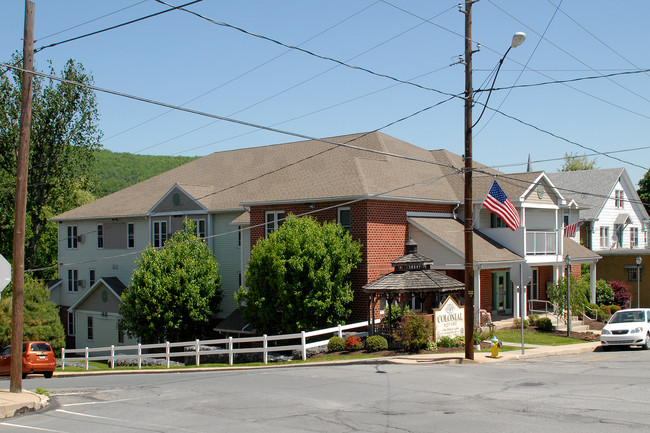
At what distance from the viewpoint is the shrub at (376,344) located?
76.7ft

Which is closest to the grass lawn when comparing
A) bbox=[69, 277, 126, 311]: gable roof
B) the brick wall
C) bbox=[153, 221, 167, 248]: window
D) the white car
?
the white car

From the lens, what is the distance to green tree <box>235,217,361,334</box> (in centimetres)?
2555

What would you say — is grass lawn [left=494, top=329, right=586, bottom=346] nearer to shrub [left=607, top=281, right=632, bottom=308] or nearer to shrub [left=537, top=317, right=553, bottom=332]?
shrub [left=537, top=317, right=553, bottom=332]

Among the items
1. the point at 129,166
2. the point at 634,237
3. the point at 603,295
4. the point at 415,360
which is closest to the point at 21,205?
the point at 415,360

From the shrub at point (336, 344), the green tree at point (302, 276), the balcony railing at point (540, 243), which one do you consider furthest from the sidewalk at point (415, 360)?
the balcony railing at point (540, 243)

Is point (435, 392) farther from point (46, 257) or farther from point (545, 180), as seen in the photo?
point (46, 257)

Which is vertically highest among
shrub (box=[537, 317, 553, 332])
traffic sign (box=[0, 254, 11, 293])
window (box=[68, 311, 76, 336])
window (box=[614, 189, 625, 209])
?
window (box=[614, 189, 625, 209])

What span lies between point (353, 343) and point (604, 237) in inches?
1232

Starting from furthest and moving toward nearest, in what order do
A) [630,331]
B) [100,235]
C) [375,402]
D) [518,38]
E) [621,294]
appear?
1. [100,235]
2. [621,294]
3. [630,331]
4. [518,38]
5. [375,402]

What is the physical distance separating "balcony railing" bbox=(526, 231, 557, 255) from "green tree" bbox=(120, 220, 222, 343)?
1536 cm

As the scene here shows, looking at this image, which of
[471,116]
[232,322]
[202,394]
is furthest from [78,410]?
[232,322]

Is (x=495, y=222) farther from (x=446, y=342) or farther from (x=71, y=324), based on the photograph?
(x=71, y=324)

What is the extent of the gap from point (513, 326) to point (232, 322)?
42.7 feet

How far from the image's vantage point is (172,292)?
3106 cm
